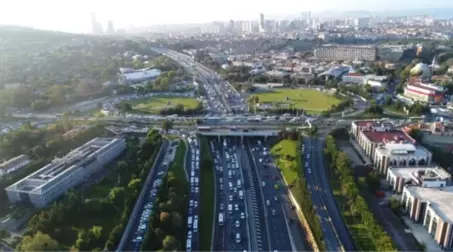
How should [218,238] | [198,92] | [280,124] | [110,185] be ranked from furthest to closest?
[198,92] → [280,124] → [110,185] → [218,238]

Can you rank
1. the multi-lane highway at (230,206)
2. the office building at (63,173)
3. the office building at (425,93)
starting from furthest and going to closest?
the office building at (425,93) < the office building at (63,173) < the multi-lane highway at (230,206)

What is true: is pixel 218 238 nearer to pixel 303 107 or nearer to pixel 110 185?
pixel 110 185

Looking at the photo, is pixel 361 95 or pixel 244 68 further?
pixel 244 68

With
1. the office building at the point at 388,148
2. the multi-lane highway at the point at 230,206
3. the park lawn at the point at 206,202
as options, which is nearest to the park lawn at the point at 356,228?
the office building at the point at 388,148

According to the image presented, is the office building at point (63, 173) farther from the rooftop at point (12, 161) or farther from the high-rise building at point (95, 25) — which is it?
the high-rise building at point (95, 25)

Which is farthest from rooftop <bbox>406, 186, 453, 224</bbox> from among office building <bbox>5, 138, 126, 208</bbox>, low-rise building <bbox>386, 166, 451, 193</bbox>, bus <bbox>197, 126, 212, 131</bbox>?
office building <bbox>5, 138, 126, 208</bbox>

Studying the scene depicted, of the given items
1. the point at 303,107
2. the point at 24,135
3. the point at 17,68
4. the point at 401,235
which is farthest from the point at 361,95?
the point at 17,68

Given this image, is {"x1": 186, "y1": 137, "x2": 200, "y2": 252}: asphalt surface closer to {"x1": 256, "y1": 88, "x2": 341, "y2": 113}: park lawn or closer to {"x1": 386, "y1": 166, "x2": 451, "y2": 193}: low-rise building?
{"x1": 386, "y1": 166, "x2": 451, "y2": 193}: low-rise building
